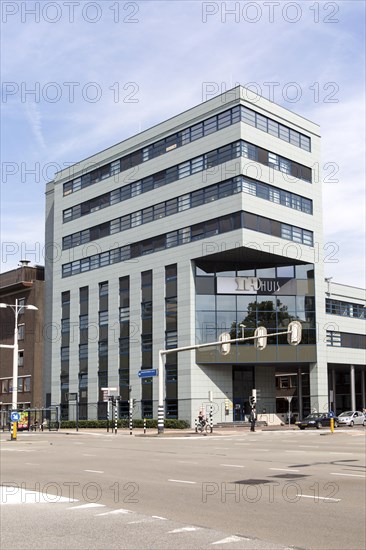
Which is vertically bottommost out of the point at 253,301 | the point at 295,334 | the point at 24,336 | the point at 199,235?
the point at 295,334

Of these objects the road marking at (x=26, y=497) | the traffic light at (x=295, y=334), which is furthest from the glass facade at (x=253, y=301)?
the road marking at (x=26, y=497)

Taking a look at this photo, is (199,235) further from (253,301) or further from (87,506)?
(87,506)

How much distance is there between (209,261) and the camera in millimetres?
60312

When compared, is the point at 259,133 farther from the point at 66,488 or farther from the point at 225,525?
the point at 225,525

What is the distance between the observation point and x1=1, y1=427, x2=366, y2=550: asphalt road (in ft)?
30.0

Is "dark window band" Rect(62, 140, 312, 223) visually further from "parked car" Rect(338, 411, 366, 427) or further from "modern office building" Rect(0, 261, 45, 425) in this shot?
"parked car" Rect(338, 411, 366, 427)

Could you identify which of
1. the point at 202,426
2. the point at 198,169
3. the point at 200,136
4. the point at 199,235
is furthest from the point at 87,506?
the point at 200,136

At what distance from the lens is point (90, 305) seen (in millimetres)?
69188

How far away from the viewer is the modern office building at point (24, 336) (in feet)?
245

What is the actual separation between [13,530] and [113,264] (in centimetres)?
5780

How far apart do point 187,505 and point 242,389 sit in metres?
50.5

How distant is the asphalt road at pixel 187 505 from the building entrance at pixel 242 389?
4006cm

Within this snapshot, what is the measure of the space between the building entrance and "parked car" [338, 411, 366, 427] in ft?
26.8

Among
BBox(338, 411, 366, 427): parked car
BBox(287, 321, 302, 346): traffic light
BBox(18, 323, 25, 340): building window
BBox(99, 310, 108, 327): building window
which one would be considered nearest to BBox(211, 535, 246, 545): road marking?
BBox(287, 321, 302, 346): traffic light
